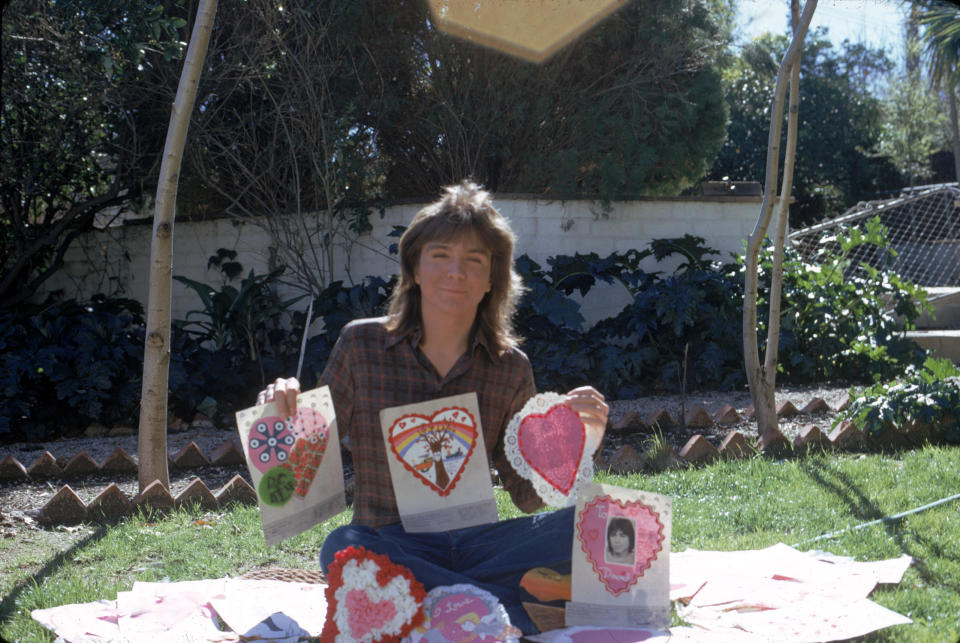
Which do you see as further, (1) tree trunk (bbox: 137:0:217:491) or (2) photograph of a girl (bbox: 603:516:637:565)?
(1) tree trunk (bbox: 137:0:217:491)

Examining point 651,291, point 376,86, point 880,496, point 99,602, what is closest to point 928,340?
point 651,291

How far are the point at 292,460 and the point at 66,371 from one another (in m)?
4.02

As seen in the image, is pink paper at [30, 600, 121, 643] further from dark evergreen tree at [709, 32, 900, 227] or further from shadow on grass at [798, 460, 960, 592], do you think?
dark evergreen tree at [709, 32, 900, 227]

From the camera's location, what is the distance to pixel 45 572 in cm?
305

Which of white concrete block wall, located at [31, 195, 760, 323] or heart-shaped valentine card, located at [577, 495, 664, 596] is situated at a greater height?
white concrete block wall, located at [31, 195, 760, 323]

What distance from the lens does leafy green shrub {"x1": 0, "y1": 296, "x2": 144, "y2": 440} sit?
552 centimetres

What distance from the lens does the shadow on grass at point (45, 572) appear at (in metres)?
2.70

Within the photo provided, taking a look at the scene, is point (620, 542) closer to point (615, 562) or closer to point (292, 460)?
point (615, 562)

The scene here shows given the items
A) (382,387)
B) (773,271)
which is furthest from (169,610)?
(773,271)

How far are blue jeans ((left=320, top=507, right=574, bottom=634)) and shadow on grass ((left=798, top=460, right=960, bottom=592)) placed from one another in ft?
4.15

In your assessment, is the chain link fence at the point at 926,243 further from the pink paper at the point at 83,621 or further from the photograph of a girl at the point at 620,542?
the pink paper at the point at 83,621

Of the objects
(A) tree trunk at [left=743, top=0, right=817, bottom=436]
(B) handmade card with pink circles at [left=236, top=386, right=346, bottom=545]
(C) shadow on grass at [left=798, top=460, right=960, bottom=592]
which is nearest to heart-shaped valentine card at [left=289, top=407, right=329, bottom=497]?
(B) handmade card with pink circles at [left=236, top=386, right=346, bottom=545]

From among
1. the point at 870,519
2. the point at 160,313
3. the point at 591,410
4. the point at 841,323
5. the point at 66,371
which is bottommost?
the point at 870,519

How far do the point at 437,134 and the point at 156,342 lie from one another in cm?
420
